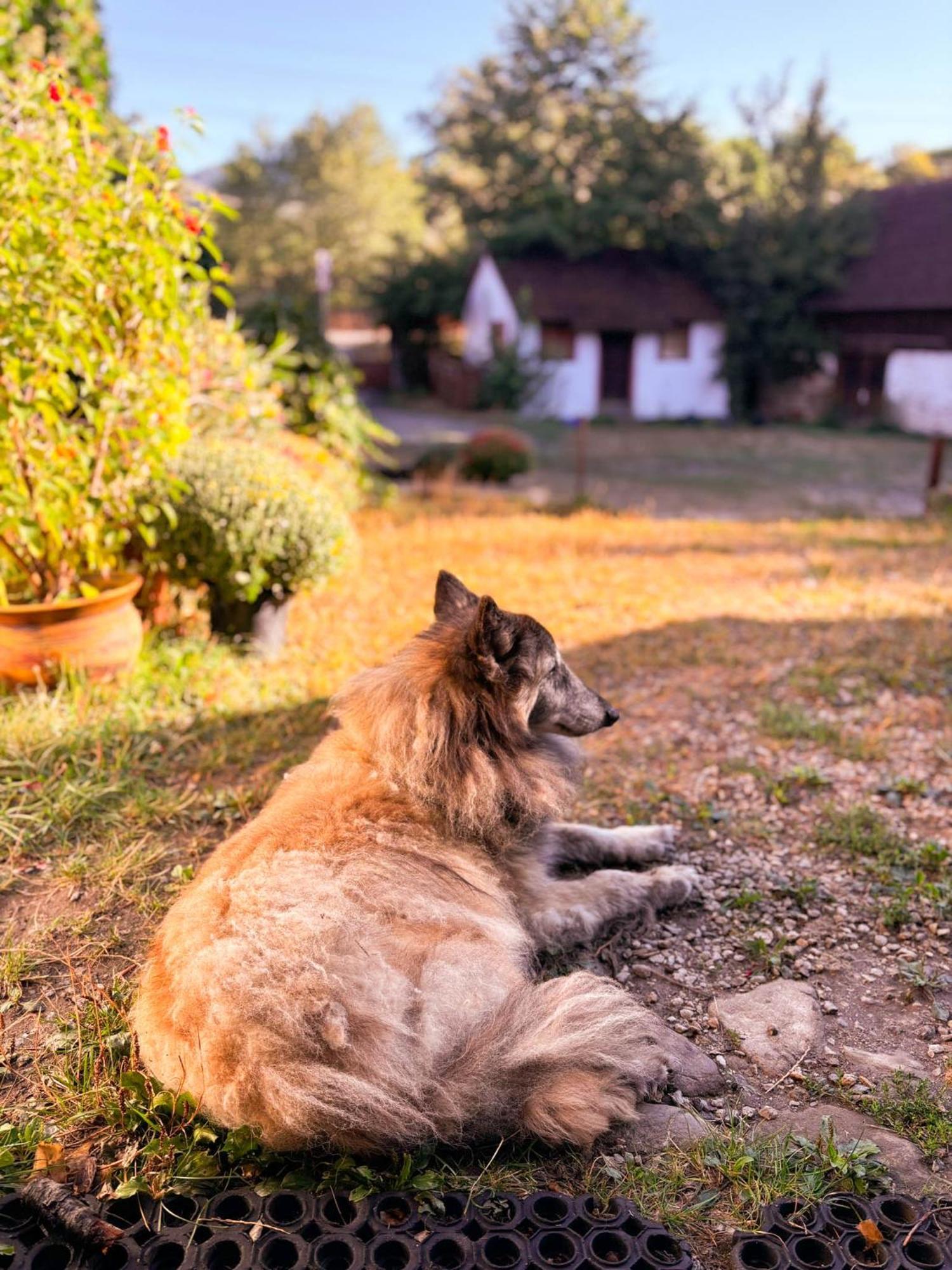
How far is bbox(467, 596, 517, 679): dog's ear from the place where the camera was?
263 centimetres

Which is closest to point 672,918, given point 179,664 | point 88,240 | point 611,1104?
point 611,1104

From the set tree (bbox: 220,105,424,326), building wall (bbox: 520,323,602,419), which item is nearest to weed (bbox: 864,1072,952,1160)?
building wall (bbox: 520,323,602,419)

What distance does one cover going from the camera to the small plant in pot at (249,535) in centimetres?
540

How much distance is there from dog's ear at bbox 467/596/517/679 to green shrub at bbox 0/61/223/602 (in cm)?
265

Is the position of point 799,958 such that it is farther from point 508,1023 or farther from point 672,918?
point 508,1023

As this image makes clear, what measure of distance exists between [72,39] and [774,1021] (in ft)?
32.7

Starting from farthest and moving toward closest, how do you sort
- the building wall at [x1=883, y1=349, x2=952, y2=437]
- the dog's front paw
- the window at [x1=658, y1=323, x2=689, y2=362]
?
the window at [x1=658, y1=323, x2=689, y2=362] → the building wall at [x1=883, y1=349, x2=952, y2=437] → the dog's front paw

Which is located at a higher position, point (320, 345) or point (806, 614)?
point (320, 345)

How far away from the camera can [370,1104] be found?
2.09m

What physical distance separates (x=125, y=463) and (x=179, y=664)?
1207 millimetres

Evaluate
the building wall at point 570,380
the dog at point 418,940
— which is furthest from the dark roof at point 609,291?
the dog at point 418,940

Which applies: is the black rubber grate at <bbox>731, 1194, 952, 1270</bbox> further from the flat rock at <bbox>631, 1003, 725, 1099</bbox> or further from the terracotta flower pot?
the terracotta flower pot

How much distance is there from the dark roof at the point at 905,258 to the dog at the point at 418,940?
2307cm

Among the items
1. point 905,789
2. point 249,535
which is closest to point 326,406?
point 249,535
